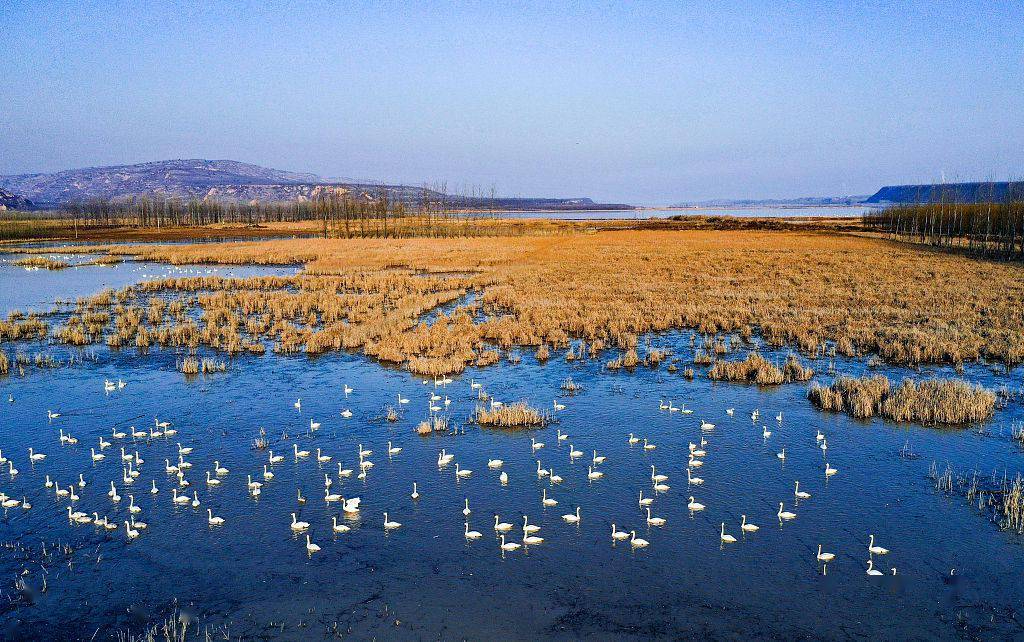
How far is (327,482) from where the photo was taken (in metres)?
12.6

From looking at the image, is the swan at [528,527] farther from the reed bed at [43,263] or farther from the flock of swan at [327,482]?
the reed bed at [43,263]

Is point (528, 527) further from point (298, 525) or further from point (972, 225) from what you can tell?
point (972, 225)

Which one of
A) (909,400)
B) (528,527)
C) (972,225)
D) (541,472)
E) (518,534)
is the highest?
(972,225)

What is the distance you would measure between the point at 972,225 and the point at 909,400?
54.0m

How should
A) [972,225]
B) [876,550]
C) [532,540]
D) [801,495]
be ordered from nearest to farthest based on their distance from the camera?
[876,550] → [532,540] → [801,495] → [972,225]

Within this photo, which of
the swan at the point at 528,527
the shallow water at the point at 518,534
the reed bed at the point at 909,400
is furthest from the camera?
the reed bed at the point at 909,400

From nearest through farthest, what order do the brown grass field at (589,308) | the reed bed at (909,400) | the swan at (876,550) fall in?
the swan at (876,550) < the reed bed at (909,400) < the brown grass field at (589,308)

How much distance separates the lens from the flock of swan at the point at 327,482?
36.1 feet

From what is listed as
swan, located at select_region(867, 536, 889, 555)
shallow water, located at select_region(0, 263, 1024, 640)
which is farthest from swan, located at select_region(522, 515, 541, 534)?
swan, located at select_region(867, 536, 889, 555)

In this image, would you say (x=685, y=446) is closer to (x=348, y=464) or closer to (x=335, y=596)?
(x=348, y=464)

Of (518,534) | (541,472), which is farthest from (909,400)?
(518,534)

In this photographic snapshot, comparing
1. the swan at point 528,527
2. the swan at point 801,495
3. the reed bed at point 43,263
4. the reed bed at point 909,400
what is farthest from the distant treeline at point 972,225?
the reed bed at point 43,263

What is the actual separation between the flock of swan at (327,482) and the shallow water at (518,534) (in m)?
0.13

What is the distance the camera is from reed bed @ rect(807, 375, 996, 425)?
53.0ft
